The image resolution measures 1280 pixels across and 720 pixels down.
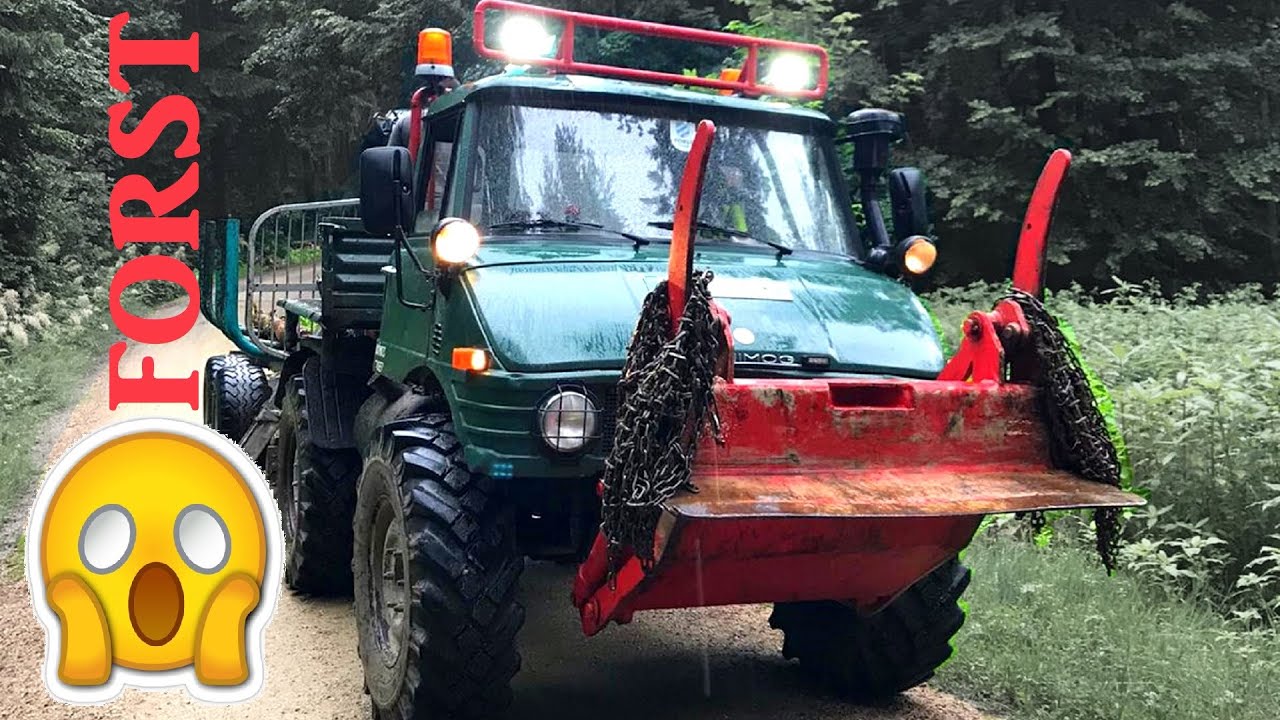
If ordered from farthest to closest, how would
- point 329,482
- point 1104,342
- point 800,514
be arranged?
point 1104,342 < point 329,482 < point 800,514

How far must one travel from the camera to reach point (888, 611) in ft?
15.9

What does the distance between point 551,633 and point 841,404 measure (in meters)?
2.79

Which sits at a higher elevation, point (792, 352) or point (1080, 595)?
point (792, 352)

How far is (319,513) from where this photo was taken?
6.39 metres

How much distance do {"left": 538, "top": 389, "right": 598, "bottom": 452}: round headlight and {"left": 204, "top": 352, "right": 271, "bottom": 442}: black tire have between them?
6.14m

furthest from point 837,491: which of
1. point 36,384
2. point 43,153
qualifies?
point 43,153

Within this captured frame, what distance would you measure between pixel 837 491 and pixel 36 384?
45.8 ft

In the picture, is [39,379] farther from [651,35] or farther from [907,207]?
[907,207]

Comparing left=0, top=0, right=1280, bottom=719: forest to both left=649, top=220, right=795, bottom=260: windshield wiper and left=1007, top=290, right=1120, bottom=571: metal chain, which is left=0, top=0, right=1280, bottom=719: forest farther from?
left=649, top=220, right=795, bottom=260: windshield wiper

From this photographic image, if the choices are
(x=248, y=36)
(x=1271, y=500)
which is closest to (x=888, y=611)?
(x=1271, y=500)

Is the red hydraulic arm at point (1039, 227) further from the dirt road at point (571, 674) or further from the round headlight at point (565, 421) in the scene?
the dirt road at point (571, 674)

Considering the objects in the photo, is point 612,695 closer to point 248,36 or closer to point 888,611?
point 888,611

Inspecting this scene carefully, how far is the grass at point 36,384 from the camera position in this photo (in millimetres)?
9867

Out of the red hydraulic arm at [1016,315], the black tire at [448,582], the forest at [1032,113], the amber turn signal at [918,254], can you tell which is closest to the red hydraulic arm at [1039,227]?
the red hydraulic arm at [1016,315]
